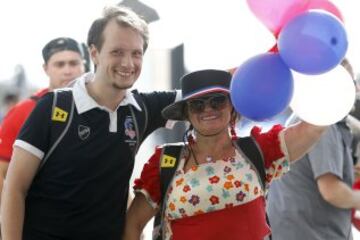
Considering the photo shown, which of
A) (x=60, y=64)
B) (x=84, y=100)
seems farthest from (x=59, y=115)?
(x=60, y=64)

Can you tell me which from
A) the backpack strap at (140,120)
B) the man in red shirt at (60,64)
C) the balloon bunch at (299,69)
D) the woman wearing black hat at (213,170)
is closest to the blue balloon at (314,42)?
the balloon bunch at (299,69)

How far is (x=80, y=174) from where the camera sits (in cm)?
282

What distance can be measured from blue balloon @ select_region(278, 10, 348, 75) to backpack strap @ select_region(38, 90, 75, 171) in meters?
0.91

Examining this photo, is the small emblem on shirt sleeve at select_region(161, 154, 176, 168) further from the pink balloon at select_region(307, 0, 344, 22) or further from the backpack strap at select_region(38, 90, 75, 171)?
the pink balloon at select_region(307, 0, 344, 22)

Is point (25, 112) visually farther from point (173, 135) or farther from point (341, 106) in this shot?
point (173, 135)

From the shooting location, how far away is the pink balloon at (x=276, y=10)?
2.59 m

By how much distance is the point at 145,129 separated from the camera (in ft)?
10.0

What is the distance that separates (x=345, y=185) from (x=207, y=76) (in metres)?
0.86

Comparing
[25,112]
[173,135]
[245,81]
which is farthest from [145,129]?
[173,135]

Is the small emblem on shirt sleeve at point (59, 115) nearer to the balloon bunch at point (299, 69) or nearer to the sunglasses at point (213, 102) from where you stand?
the sunglasses at point (213, 102)

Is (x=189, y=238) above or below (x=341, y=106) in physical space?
below

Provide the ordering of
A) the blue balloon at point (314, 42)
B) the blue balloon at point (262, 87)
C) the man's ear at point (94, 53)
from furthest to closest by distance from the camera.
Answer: the man's ear at point (94, 53) → the blue balloon at point (262, 87) → the blue balloon at point (314, 42)

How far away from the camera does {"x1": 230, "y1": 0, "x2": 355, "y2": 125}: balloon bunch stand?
2473 millimetres

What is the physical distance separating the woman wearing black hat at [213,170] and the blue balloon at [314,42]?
0.36m
